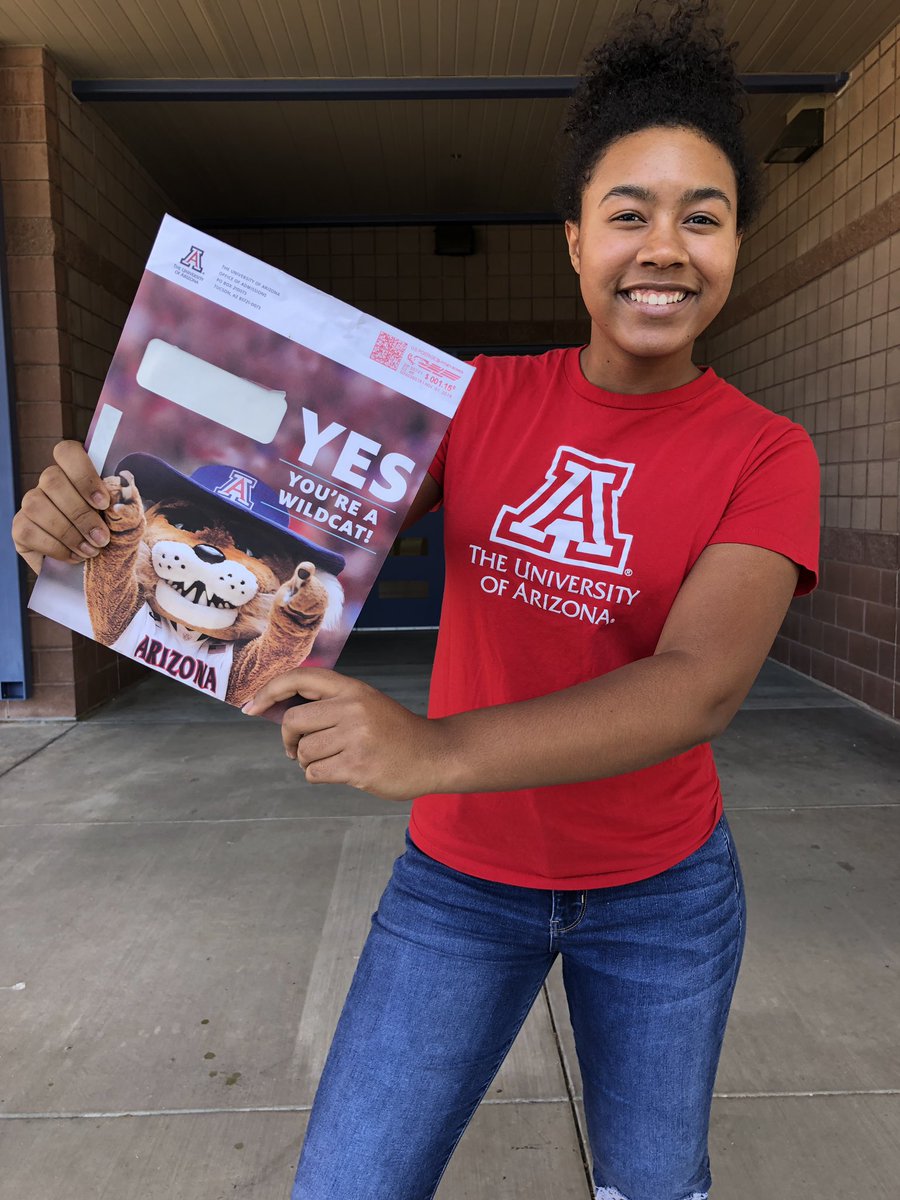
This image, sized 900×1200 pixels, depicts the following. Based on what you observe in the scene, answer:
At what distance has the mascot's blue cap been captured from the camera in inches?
36.2

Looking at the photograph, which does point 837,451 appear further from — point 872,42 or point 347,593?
point 347,593

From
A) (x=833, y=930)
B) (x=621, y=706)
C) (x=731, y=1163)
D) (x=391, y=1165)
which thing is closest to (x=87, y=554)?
(x=621, y=706)

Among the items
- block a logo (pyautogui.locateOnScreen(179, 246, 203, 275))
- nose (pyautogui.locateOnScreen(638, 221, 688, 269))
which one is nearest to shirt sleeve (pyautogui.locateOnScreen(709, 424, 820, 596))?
nose (pyautogui.locateOnScreen(638, 221, 688, 269))

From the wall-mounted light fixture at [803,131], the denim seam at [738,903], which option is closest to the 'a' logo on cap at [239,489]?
the denim seam at [738,903]

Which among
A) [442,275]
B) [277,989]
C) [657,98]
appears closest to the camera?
[657,98]

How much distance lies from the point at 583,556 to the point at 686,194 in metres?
0.41

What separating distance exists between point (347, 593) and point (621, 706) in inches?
11.5

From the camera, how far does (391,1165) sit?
0.99m

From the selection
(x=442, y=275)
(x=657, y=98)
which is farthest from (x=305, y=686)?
(x=442, y=275)

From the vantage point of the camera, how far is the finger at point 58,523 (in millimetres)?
920

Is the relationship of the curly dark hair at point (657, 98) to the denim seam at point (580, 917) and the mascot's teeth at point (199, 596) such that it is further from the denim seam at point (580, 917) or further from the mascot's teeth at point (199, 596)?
the denim seam at point (580, 917)

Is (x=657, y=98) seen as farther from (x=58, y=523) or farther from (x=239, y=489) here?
(x=58, y=523)

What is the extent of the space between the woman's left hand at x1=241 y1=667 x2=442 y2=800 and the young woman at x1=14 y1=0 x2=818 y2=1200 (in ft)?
0.93

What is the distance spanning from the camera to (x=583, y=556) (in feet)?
3.44
